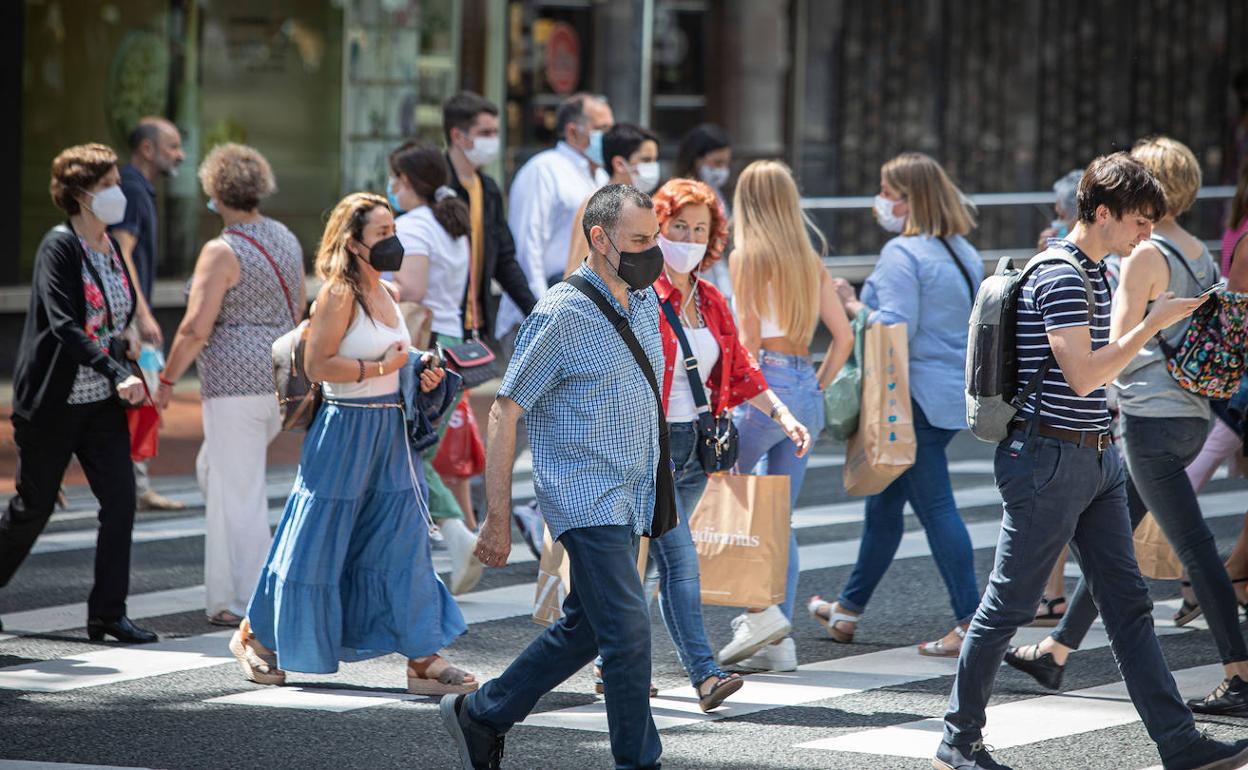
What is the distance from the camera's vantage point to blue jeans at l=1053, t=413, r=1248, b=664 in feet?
21.1

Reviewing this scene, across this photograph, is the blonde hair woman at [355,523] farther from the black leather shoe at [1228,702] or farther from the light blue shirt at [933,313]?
the black leather shoe at [1228,702]

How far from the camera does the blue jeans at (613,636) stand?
5156mm

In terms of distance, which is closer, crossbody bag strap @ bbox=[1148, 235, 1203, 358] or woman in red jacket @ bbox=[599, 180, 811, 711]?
woman in red jacket @ bbox=[599, 180, 811, 711]

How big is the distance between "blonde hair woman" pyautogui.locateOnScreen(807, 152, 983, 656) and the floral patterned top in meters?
3.09

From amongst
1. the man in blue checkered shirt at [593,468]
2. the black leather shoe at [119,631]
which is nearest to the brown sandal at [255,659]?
the black leather shoe at [119,631]

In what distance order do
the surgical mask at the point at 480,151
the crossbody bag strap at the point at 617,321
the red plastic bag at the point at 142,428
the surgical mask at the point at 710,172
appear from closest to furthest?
1. the crossbody bag strap at the point at 617,321
2. the red plastic bag at the point at 142,428
3. the surgical mask at the point at 480,151
4. the surgical mask at the point at 710,172

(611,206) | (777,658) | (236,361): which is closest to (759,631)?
(777,658)

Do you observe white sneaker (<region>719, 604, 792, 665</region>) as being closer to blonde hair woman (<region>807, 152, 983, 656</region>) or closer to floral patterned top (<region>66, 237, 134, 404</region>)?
blonde hair woman (<region>807, 152, 983, 656</region>)

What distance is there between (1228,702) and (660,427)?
2.36m

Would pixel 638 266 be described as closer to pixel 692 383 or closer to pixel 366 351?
pixel 692 383

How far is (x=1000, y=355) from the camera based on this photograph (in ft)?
18.0

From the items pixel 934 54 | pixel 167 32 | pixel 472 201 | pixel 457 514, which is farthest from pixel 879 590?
pixel 934 54

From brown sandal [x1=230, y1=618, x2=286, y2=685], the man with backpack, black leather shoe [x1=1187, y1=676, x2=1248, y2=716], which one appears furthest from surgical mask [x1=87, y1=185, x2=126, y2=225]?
black leather shoe [x1=1187, y1=676, x2=1248, y2=716]

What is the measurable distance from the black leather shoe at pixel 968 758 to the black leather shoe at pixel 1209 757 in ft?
1.66
